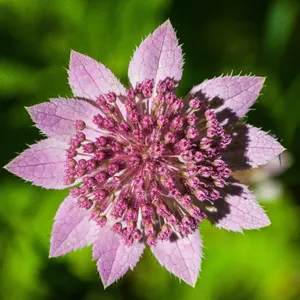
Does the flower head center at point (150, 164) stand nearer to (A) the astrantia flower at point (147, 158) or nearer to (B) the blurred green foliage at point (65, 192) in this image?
(A) the astrantia flower at point (147, 158)

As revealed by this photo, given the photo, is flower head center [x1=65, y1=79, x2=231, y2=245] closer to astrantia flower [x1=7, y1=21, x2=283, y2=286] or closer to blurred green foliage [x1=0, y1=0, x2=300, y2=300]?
astrantia flower [x1=7, y1=21, x2=283, y2=286]

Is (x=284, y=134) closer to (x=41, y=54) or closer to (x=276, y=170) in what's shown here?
(x=276, y=170)

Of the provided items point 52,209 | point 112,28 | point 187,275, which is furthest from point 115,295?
point 112,28

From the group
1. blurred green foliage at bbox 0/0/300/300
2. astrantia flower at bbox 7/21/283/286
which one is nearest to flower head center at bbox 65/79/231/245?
astrantia flower at bbox 7/21/283/286

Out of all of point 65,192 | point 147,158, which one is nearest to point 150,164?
point 147,158

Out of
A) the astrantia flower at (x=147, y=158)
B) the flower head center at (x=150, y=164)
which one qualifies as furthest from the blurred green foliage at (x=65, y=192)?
the flower head center at (x=150, y=164)

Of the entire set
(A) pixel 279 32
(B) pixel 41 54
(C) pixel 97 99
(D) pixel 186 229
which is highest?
(B) pixel 41 54
